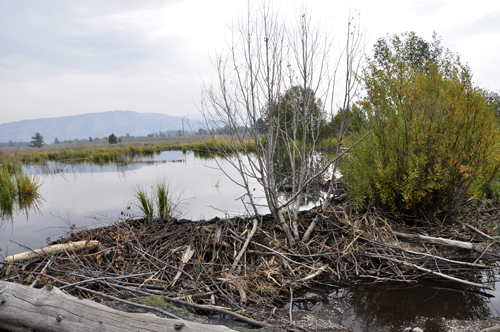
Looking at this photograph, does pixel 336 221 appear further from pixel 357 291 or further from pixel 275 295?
pixel 275 295

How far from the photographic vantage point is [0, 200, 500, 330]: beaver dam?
3.86 meters

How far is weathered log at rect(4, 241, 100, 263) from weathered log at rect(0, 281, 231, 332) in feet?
4.57

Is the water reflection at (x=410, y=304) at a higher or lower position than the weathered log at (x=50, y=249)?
lower

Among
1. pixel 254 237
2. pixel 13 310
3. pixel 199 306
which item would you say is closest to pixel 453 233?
pixel 254 237

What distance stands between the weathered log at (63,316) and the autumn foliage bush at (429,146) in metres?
4.16

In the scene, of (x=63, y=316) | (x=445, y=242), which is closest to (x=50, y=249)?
(x=63, y=316)

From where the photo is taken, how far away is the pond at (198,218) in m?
3.55

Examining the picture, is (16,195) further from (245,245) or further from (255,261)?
(255,261)

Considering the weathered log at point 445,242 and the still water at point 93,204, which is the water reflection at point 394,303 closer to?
the weathered log at point 445,242

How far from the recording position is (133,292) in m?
3.81

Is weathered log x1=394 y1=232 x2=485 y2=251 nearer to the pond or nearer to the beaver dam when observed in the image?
the beaver dam

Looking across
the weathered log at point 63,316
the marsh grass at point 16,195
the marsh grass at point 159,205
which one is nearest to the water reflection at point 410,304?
the weathered log at point 63,316

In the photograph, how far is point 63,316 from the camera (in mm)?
2867

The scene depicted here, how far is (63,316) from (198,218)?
15.0 feet
